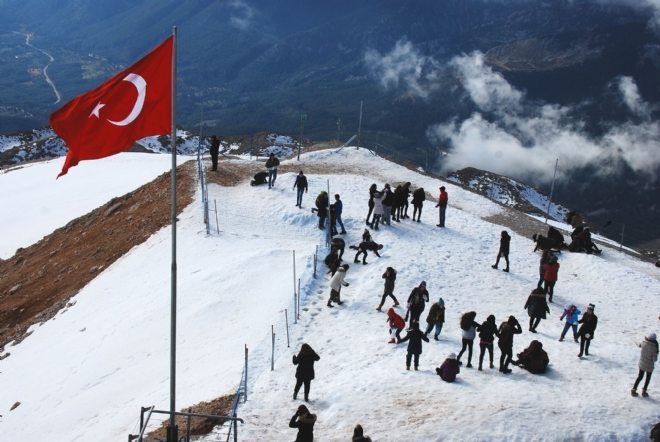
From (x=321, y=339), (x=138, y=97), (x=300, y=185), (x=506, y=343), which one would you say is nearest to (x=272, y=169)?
(x=300, y=185)

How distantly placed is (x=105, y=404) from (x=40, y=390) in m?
3.64

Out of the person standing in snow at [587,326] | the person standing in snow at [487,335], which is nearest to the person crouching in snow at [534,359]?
the person standing in snow at [487,335]

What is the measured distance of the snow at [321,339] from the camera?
17406 mm

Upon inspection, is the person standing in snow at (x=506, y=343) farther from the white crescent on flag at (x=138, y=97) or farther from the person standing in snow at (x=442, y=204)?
the person standing in snow at (x=442, y=204)

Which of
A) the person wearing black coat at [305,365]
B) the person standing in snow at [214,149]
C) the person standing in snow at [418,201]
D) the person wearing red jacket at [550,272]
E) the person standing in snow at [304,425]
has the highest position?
the person standing in snow at [214,149]

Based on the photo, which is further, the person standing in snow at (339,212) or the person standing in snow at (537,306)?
the person standing in snow at (339,212)

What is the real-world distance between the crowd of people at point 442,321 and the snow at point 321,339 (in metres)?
0.42

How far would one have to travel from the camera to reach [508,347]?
63.9 ft

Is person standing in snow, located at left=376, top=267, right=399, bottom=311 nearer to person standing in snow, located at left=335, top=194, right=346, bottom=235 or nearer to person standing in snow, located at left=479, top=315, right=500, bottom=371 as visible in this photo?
person standing in snow, located at left=479, top=315, right=500, bottom=371

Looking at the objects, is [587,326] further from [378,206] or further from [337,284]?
[378,206]

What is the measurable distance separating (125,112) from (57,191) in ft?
132

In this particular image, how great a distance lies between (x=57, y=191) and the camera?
2041 inches

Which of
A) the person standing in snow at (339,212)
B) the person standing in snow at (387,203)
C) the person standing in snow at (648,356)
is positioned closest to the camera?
the person standing in snow at (648,356)

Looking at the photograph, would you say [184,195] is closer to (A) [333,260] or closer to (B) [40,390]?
(A) [333,260]
